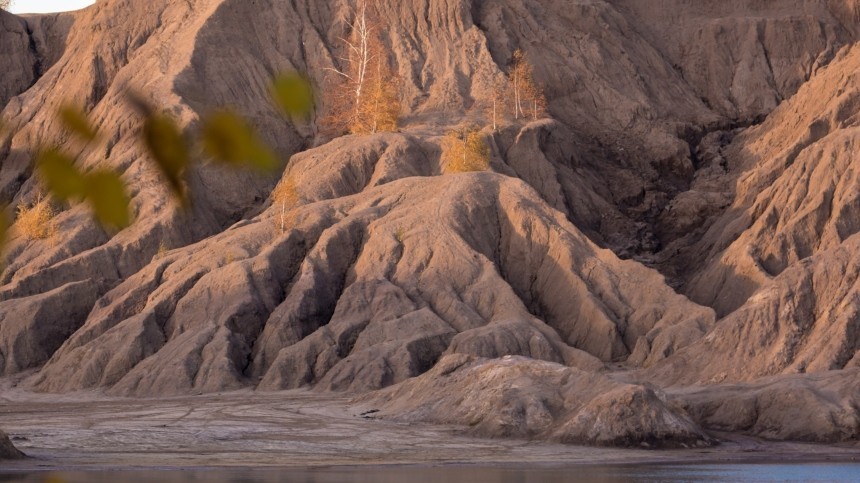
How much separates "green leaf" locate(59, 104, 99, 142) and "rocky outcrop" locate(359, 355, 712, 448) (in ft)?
144

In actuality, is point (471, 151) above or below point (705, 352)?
above

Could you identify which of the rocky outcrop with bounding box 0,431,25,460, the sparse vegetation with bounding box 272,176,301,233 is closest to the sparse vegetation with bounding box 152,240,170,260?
the sparse vegetation with bounding box 272,176,301,233

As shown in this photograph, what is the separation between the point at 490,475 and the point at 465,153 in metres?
54.0

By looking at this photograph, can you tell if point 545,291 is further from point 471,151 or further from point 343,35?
point 343,35

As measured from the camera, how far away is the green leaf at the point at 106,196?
3152 mm

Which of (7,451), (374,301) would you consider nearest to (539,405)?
(7,451)

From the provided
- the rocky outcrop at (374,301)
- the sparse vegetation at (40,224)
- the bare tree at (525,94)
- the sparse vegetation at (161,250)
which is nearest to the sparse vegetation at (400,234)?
the rocky outcrop at (374,301)

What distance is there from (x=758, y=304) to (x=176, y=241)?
42260 millimetres

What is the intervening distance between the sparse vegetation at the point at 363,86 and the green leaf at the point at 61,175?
Answer: 3621 inches

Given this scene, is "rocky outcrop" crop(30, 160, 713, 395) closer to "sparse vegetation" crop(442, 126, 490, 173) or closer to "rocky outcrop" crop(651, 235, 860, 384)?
"sparse vegetation" crop(442, 126, 490, 173)

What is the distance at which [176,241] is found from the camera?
89812 mm

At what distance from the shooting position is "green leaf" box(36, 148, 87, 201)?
10.2 feet

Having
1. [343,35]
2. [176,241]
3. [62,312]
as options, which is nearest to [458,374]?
[62,312]

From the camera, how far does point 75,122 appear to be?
314 cm
